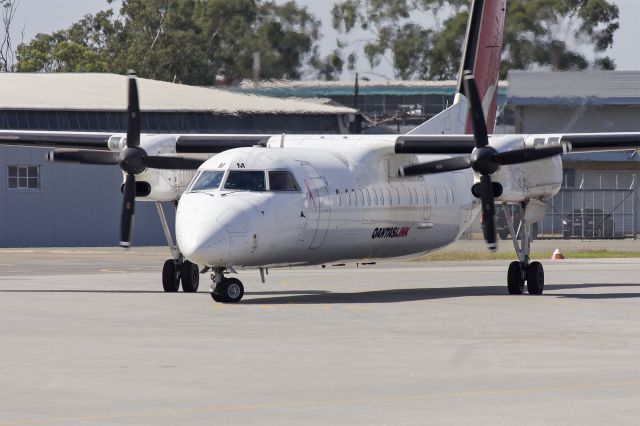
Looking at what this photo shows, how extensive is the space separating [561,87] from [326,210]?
3915cm

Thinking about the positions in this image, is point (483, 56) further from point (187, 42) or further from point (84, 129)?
point (187, 42)

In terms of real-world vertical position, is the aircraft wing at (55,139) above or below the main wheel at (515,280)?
above

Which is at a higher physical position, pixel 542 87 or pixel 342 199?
pixel 542 87

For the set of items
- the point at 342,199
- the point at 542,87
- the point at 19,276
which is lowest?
the point at 19,276

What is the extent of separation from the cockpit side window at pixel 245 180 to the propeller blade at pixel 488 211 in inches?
173

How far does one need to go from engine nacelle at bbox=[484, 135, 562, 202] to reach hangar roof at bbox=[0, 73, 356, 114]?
102ft

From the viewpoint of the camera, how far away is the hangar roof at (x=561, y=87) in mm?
59188

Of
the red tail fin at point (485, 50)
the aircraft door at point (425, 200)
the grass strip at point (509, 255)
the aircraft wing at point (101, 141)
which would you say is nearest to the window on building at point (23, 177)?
the grass strip at point (509, 255)

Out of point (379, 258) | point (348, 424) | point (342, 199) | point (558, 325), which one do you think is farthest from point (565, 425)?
point (379, 258)

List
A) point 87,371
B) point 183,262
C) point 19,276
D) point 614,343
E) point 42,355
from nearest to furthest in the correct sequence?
1. point 87,371
2. point 42,355
3. point 614,343
4. point 183,262
5. point 19,276

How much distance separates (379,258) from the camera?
2470 centimetres

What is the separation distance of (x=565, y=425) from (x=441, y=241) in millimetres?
16394

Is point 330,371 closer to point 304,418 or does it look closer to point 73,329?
point 304,418

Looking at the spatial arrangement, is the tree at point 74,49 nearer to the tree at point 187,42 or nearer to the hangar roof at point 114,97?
the tree at point 187,42
